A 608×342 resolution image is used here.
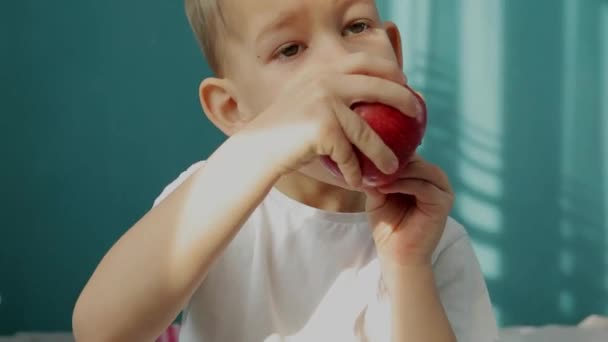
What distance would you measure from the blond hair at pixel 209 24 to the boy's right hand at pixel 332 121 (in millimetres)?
201

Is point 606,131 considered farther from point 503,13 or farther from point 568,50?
point 503,13

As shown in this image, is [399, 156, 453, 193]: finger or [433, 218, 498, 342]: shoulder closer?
[399, 156, 453, 193]: finger

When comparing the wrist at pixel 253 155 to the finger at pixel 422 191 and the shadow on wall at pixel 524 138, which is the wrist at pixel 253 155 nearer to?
the finger at pixel 422 191

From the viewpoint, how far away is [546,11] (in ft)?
5.35

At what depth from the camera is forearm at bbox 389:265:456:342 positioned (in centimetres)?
82


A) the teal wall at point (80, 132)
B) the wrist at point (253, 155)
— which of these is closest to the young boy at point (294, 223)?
the wrist at point (253, 155)

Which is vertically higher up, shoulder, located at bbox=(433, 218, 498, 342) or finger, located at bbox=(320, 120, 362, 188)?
finger, located at bbox=(320, 120, 362, 188)

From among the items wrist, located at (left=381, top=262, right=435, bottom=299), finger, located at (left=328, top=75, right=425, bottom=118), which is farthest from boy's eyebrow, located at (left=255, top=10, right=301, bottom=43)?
wrist, located at (left=381, top=262, right=435, bottom=299)

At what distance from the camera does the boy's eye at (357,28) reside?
0.79 m

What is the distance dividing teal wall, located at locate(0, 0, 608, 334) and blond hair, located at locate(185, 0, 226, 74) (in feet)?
2.12

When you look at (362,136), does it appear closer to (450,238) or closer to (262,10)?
(262,10)

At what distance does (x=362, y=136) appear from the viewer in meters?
0.64

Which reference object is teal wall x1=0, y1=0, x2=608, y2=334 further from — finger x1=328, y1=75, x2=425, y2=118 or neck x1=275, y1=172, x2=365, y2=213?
finger x1=328, y1=75, x2=425, y2=118

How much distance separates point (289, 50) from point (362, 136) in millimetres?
173
